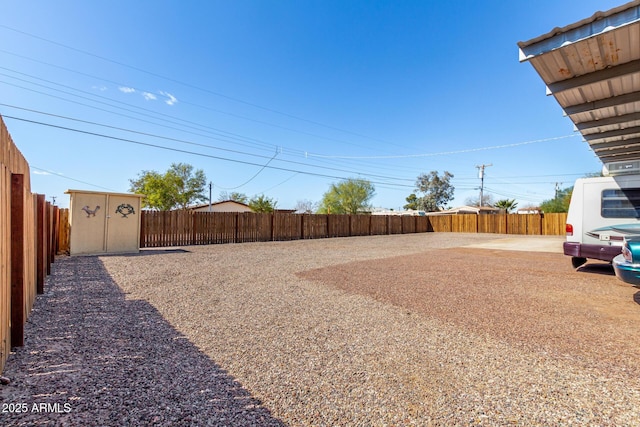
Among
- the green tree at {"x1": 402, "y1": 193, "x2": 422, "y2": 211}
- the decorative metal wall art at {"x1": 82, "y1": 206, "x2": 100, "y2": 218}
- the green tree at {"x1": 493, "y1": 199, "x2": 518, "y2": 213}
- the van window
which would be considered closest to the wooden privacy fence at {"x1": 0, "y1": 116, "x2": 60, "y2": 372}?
the decorative metal wall art at {"x1": 82, "y1": 206, "x2": 100, "y2": 218}

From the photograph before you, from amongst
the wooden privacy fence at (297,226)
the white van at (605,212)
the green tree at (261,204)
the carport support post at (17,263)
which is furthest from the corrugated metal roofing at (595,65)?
the green tree at (261,204)

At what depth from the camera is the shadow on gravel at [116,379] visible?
1908mm

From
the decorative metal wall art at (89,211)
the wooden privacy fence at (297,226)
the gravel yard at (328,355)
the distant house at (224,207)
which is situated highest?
the distant house at (224,207)

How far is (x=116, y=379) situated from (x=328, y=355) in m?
1.73

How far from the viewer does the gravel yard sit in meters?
1.99

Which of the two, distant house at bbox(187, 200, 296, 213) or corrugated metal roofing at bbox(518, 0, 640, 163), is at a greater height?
corrugated metal roofing at bbox(518, 0, 640, 163)

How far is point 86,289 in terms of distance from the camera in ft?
17.2

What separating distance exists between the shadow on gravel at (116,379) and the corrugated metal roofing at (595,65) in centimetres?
546

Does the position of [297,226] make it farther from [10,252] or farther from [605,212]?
[10,252]

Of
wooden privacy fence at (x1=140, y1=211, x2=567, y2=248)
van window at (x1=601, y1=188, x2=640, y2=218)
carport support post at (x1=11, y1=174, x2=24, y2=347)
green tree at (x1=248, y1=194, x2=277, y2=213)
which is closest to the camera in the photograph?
carport support post at (x1=11, y1=174, x2=24, y2=347)

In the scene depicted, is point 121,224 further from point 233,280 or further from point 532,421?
point 532,421

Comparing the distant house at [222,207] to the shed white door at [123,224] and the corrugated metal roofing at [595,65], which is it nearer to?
the shed white door at [123,224]

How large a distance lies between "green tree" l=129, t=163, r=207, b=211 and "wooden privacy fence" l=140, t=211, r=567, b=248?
22630mm

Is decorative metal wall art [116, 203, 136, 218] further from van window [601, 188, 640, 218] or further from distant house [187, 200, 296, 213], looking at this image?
distant house [187, 200, 296, 213]
